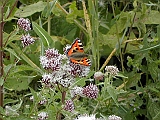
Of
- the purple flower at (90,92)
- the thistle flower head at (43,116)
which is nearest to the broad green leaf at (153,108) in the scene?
the purple flower at (90,92)

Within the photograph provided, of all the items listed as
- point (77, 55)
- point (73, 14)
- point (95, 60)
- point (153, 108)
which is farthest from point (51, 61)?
point (73, 14)

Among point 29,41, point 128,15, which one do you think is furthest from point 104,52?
point 29,41

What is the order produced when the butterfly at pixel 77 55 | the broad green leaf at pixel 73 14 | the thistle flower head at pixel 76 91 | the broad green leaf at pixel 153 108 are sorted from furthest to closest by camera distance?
the broad green leaf at pixel 73 14 < the broad green leaf at pixel 153 108 < the thistle flower head at pixel 76 91 < the butterfly at pixel 77 55

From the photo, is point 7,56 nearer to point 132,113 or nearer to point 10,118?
point 132,113

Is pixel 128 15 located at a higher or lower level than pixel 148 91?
higher

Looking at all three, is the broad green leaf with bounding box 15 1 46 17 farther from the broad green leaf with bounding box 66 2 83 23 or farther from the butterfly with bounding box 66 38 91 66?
the butterfly with bounding box 66 38 91 66

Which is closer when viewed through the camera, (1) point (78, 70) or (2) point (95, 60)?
(1) point (78, 70)

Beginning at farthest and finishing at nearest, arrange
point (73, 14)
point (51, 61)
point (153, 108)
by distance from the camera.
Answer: point (73, 14) → point (153, 108) → point (51, 61)

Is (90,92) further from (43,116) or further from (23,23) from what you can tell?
(23,23)

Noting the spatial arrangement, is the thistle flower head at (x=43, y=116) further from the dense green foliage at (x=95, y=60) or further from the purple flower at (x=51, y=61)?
the purple flower at (x=51, y=61)
